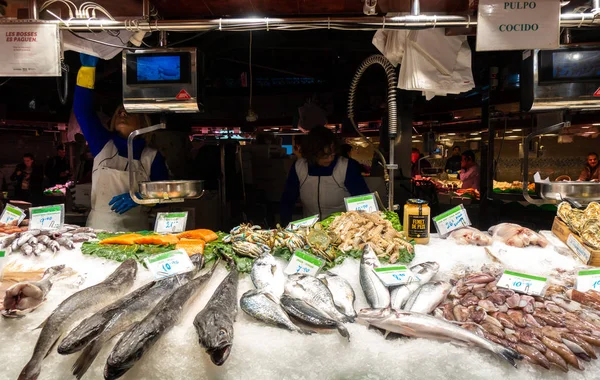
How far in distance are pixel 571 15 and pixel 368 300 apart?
2.21 m

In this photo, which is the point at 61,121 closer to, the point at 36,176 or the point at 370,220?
the point at 36,176

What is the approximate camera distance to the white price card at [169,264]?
6.66ft

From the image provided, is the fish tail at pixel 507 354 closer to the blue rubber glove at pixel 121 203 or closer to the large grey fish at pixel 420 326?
the large grey fish at pixel 420 326

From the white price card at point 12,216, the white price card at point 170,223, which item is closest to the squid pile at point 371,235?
the white price card at point 170,223

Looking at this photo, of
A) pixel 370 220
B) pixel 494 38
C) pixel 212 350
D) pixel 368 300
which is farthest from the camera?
pixel 370 220

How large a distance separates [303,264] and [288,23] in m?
1.62

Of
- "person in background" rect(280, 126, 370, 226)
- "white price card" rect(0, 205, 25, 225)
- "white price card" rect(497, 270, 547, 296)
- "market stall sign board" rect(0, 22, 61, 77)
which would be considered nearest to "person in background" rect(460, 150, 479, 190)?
"person in background" rect(280, 126, 370, 226)

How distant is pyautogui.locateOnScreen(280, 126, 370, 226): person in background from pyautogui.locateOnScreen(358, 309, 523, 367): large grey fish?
2.77 metres

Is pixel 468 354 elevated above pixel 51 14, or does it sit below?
below

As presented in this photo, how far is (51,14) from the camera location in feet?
7.88

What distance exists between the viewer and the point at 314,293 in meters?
1.76

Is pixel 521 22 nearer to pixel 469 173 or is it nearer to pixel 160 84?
pixel 160 84

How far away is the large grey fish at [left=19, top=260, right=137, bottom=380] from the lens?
128 centimetres

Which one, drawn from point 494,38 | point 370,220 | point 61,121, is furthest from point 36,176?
point 494,38
